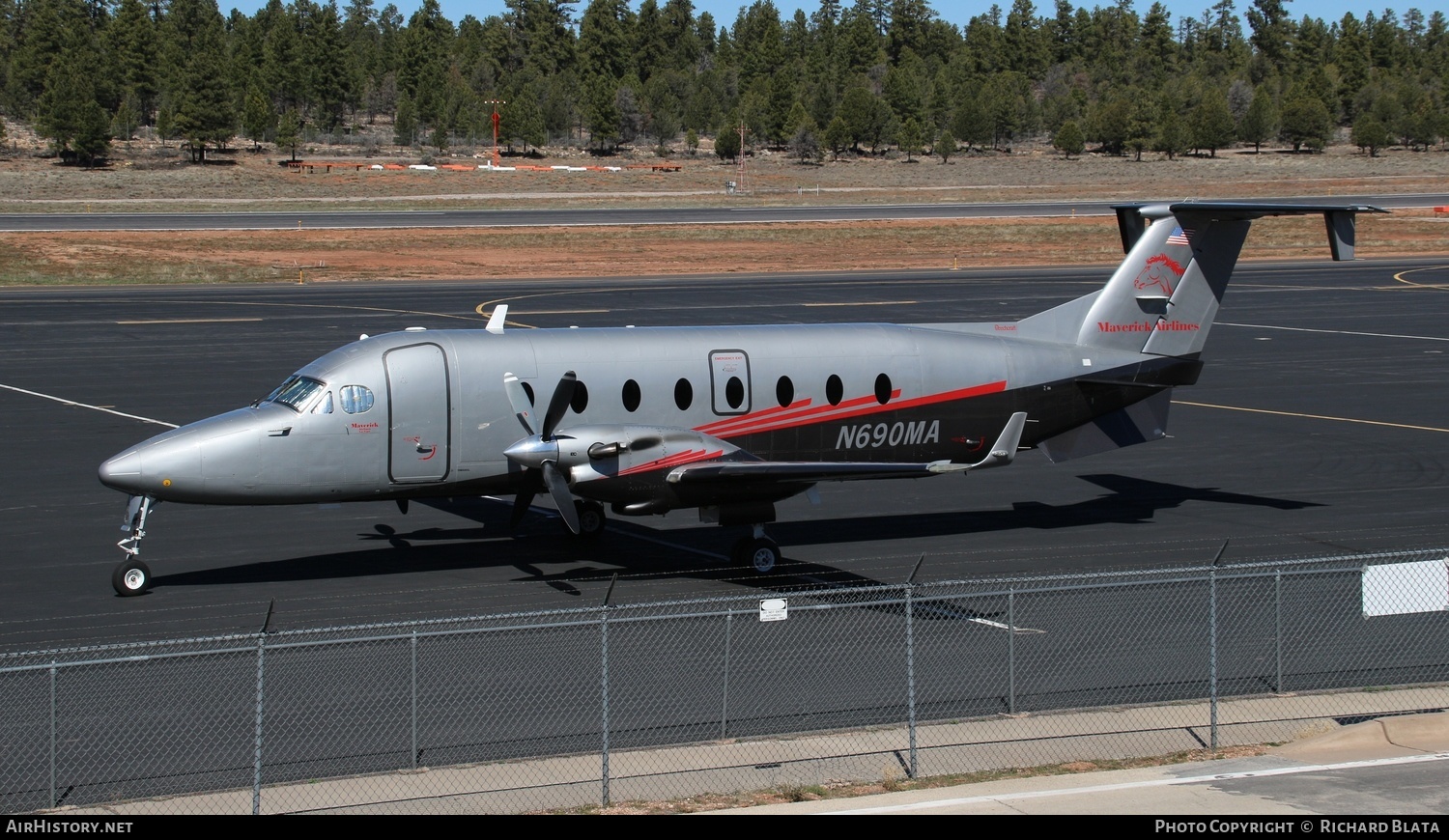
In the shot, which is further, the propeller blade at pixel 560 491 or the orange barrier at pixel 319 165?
the orange barrier at pixel 319 165

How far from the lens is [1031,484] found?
97.7 ft

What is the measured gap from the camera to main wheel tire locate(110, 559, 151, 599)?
20375 mm

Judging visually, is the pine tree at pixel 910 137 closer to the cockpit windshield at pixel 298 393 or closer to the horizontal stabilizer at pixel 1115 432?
the horizontal stabilizer at pixel 1115 432

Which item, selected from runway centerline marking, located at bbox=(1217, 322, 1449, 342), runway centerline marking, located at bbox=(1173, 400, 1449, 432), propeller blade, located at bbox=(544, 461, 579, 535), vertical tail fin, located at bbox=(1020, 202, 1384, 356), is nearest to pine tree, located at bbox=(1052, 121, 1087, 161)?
runway centerline marking, located at bbox=(1217, 322, 1449, 342)

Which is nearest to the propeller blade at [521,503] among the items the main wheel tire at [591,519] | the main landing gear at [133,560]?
the main wheel tire at [591,519]

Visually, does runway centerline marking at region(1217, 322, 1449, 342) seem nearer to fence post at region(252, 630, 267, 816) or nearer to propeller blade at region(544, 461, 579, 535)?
propeller blade at region(544, 461, 579, 535)

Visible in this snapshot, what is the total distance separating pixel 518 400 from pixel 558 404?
134 centimetres

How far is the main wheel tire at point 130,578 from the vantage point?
20.4 metres

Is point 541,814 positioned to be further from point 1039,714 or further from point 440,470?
point 440,470

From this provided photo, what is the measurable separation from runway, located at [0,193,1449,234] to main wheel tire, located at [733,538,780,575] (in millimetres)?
80511

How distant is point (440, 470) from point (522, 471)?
129cm

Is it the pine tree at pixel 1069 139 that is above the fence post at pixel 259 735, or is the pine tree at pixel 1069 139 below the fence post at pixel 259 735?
above

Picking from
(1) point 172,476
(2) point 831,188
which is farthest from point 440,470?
(2) point 831,188

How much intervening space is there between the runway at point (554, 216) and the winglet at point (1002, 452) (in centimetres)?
8014
